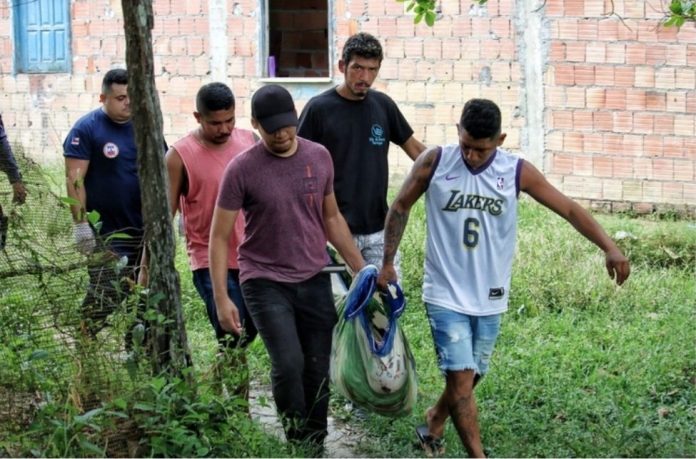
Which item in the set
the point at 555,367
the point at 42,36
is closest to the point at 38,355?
the point at 555,367

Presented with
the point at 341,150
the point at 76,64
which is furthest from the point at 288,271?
the point at 76,64

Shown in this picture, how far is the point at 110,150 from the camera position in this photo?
7344 mm

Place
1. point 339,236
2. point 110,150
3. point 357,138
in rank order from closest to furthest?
point 339,236
point 357,138
point 110,150

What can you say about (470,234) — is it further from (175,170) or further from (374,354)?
(175,170)

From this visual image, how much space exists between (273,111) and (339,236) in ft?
2.44

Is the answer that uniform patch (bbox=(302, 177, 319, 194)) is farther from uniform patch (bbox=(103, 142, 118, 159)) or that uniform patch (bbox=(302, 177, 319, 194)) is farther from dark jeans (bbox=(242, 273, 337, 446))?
uniform patch (bbox=(103, 142, 118, 159))

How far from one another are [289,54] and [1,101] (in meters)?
4.63

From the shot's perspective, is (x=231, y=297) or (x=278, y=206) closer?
(x=278, y=206)

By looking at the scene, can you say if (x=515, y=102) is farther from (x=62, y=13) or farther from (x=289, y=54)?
(x=62, y=13)

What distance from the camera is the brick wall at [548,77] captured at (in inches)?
496

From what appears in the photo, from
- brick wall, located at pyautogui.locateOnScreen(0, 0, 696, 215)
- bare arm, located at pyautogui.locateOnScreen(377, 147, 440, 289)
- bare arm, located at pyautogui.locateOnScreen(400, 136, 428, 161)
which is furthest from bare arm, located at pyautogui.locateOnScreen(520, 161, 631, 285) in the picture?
brick wall, located at pyautogui.locateOnScreen(0, 0, 696, 215)

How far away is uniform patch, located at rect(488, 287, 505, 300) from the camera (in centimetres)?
599

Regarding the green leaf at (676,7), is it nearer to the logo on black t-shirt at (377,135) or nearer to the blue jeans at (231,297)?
the logo on black t-shirt at (377,135)

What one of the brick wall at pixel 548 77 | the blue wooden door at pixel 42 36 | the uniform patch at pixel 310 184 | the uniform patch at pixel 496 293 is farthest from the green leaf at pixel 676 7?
the blue wooden door at pixel 42 36
